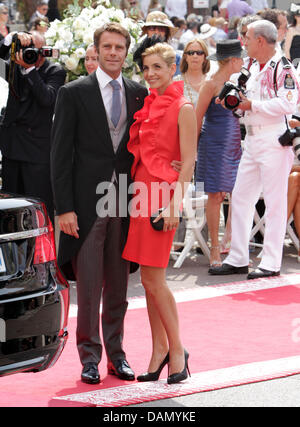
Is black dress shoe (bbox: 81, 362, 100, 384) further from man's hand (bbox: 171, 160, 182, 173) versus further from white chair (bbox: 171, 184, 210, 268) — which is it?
white chair (bbox: 171, 184, 210, 268)

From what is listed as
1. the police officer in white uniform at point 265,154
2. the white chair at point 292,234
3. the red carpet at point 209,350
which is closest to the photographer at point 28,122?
the red carpet at point 209,350

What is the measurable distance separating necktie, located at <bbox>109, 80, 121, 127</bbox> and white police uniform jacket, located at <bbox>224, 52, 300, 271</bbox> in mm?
2839

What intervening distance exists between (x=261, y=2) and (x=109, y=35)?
14.2 meters

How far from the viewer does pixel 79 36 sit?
830cm

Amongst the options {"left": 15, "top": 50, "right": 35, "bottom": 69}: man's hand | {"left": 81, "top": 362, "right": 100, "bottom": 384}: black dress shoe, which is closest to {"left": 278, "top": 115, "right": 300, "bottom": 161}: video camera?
{"left": 15, "top": 50, "right": 35, "bottom": 69}: man's hand

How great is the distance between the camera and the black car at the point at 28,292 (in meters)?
3.98

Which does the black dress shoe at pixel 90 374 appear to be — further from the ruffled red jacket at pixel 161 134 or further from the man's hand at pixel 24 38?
the man's hand at pixel 24 38

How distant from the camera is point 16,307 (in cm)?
399

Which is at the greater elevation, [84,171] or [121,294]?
[84,171]

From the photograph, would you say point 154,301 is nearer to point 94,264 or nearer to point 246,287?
point 94,264

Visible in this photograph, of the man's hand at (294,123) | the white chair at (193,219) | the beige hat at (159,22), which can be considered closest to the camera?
the man's hand at (294,123)

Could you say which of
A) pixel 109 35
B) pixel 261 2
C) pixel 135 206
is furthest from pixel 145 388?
pixel 261 2

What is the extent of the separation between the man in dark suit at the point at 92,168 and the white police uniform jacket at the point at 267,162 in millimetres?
2756

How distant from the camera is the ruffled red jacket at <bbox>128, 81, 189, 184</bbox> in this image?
4895mm
